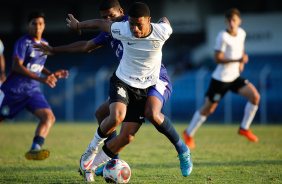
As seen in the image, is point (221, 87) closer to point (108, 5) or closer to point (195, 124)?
point (195, 124)

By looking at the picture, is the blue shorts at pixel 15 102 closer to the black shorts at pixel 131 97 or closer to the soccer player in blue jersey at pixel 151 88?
the soccer player in blue jersey at pixel 151 88

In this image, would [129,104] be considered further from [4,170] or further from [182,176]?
[4,170]

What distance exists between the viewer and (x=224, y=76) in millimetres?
9984

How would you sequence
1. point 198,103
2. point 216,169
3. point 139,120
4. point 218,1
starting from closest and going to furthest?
point 139,120, point 216,169, point 198,103, point 218,1

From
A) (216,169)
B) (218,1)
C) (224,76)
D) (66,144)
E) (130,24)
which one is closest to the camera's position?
(130,24)

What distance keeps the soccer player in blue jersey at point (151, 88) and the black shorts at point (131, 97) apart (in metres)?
0.14

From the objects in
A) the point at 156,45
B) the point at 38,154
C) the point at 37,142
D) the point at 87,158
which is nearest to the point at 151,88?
the point at 156,45

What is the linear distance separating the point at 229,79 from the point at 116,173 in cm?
538

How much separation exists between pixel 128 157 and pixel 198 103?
42.5 ft

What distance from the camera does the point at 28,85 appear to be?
8125mm

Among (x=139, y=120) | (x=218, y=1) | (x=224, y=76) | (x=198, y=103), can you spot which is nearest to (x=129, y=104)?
(x=139, y=120)

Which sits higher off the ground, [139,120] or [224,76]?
[139,120]

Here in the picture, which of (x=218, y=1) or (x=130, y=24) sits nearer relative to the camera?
(x=130, y=24)

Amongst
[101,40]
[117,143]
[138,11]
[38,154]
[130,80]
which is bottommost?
[38,154]
